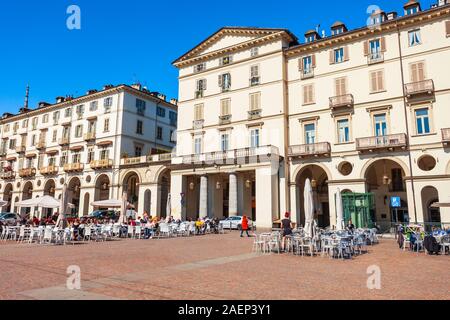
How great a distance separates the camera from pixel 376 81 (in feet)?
93.0

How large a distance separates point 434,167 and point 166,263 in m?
22.2

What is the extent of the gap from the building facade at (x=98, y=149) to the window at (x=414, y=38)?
2569 centimetres

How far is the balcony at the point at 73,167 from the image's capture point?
45.1 m

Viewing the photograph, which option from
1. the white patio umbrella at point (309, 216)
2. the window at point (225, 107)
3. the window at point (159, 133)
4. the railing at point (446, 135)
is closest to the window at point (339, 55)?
the railing at point (446, 135)

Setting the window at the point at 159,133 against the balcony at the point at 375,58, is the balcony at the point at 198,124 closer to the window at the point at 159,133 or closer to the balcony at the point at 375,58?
the window at the point at 159,133

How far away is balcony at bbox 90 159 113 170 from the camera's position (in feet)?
139

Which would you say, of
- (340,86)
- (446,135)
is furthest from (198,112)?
(446,135)

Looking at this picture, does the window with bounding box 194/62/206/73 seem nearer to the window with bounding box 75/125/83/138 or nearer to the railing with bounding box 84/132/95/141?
the railing with bounding box 84/132/95/141

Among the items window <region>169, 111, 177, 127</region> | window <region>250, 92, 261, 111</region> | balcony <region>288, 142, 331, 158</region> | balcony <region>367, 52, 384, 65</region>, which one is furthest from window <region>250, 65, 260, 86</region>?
window <region>169, 111, 177, 127</region>

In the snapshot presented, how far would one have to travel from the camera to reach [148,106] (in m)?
46.7

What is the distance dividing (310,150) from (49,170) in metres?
37.1

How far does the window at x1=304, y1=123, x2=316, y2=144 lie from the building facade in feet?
52.1
